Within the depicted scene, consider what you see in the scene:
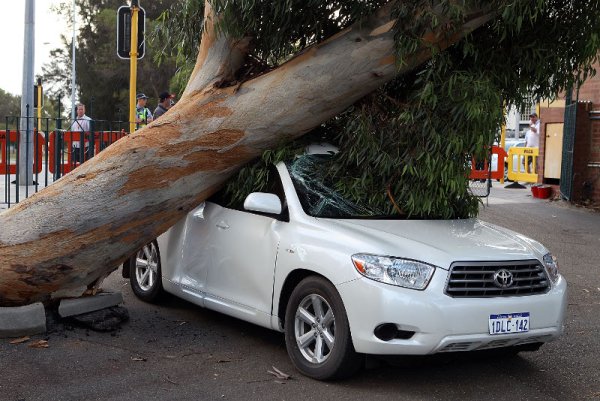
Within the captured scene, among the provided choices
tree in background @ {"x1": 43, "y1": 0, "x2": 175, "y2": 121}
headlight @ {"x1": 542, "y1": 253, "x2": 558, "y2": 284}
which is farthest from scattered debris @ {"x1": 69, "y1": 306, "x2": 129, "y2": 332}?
tree in background @ {"x1": 43, "y1": 0, "x2": 175, "y2": 121}

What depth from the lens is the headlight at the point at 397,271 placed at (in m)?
5.28

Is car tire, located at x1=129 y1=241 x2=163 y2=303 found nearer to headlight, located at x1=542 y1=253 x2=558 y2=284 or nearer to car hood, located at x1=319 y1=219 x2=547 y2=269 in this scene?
car hood, located at x1=319 y1=219 x2=547 y2=269

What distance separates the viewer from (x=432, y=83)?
643cm

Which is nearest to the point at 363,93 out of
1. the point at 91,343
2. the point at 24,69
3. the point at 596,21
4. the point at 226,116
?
the point at 226,116

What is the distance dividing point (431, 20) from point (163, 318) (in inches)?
133

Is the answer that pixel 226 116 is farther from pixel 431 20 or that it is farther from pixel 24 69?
pixel 24 69

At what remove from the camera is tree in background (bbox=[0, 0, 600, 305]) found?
6.41m

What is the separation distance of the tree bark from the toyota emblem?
192 centimetres

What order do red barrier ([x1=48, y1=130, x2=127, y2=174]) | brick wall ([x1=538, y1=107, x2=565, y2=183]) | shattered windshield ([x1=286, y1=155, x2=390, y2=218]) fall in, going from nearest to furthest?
1. shattered windshield ([x1=286, y1=155, x2=390, y2=218])
2. red barrier ([x1=48, y1=130, x2=127, y2=174])
3. brick wall ([x1=538, y1=107, x2=565, y2=183])

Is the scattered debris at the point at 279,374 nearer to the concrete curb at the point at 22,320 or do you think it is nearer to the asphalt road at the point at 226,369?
Answer: the asphalt road at the point at 226,369

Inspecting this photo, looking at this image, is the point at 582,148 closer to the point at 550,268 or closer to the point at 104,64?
the point at 550,268

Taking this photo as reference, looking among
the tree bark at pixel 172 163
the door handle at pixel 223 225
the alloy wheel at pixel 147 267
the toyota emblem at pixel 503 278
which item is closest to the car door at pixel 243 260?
the door handle at pixel 223 225

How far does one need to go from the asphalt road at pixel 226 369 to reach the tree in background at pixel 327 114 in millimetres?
727

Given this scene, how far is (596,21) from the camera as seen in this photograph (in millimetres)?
6719
